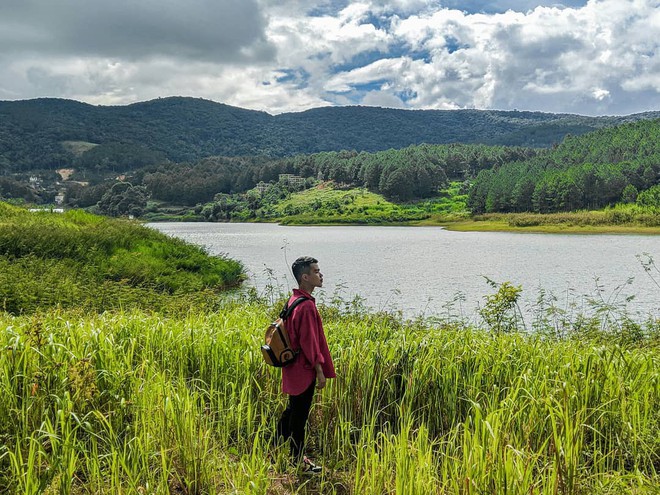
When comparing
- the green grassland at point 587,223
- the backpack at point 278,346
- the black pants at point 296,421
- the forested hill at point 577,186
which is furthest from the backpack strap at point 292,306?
the forested hill at point 577,186

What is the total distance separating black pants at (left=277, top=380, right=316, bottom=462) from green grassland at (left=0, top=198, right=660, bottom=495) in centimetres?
19

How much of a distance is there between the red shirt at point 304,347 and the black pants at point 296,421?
143 millimetres

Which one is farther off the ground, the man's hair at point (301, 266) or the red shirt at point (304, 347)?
the man's hair at point (301, 266)

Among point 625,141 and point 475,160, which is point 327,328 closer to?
point 625,141

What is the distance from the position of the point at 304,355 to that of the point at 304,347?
0.57ft

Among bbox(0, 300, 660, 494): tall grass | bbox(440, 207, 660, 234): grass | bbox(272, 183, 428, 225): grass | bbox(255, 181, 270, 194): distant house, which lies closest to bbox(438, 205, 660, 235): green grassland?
bbox(440, 207, 660, 234): grass

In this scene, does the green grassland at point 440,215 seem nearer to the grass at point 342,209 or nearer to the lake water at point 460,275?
the grass at point 342,209

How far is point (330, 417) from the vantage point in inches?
273

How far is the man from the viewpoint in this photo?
5.47 meters

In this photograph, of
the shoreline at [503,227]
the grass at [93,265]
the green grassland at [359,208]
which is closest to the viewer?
the grass at [93,265]

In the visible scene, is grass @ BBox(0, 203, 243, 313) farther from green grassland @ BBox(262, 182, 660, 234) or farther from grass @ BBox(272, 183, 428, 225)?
grass @ BBox(272, 183, 428, 225)

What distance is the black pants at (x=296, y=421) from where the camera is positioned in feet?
19.0

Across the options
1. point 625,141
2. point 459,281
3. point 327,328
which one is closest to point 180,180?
point 625,141

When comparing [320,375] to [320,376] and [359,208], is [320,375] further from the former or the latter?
[359,208]
